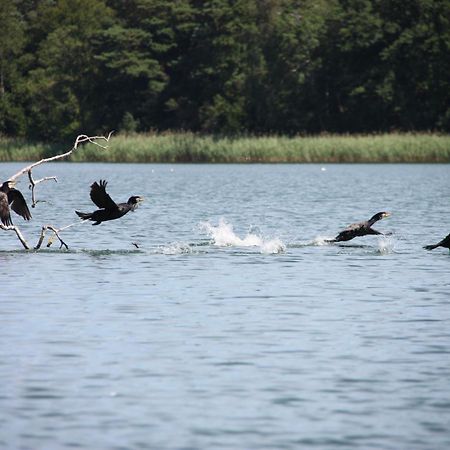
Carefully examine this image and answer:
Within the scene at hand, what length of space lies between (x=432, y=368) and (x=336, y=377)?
103 cm

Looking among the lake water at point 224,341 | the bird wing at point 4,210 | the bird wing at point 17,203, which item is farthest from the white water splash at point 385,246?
the bird wing at point 4,210

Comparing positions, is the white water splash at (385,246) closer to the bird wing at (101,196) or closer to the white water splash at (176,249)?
the white water splash at (176,249)

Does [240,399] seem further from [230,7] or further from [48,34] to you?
[48,34]

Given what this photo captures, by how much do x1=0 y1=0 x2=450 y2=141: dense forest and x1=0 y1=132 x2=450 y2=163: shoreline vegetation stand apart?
9512mm

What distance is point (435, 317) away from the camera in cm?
1591

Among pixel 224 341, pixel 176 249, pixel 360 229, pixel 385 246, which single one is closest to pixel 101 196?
pixel 176 249

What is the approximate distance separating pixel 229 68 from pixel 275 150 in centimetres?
2536

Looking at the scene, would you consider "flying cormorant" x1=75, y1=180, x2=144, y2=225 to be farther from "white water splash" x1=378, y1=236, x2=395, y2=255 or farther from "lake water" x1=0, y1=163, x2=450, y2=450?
"white water splash" x1=378, y1=236, x2=395, y2=255

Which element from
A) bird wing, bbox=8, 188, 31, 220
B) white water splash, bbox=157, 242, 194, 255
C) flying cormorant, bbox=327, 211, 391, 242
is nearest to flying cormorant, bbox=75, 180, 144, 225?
bird wing, bbox=8, 188, 31, 220

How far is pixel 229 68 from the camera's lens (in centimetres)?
9762

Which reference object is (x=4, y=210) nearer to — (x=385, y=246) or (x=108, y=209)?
(x=108, y=209)

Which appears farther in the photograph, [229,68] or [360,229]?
[229,68]

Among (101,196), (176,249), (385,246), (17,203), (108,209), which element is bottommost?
(385,246)

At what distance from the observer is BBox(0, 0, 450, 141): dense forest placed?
89562 millimetres
